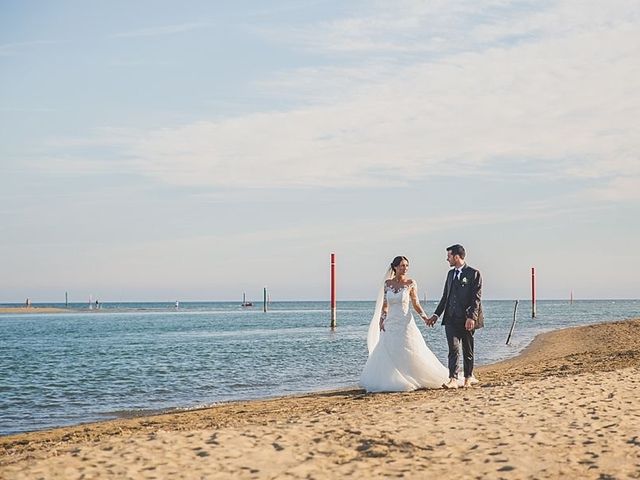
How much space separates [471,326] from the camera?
1238 cm

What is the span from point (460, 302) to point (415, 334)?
44.8 inches

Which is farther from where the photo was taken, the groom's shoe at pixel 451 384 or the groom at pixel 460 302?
the groom's shoe at pixel 451 384

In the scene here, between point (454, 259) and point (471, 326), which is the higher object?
point (454, 259)

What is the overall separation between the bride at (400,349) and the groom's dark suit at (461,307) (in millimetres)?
424

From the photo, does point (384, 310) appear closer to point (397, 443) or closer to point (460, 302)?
point (460, 302)

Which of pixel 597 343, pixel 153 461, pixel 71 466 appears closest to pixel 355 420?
pixel 153 461

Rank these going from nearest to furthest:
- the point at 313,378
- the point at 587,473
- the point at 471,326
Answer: the point at 587,473, the point at 471,326, the point at 313,378

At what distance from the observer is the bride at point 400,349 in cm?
1299

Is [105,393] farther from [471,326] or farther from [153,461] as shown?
[153,461]

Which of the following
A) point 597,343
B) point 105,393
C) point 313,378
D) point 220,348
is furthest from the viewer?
point 220,348

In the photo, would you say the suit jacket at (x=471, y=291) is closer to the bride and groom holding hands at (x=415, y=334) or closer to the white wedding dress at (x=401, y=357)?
the bride and groom holding hands at (x=415, y=334)

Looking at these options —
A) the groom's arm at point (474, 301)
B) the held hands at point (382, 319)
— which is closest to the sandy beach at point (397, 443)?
the groom's arm at point (474, 301)

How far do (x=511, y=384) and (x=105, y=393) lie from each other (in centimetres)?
951

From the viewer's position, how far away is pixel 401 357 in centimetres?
1310
